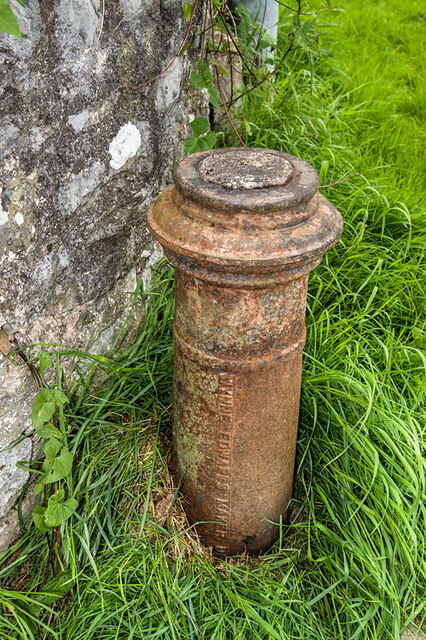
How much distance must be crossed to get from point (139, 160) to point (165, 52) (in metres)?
0.45

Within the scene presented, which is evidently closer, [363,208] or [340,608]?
[340,608]

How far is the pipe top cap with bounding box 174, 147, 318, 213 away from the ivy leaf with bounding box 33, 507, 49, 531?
3.73 feet

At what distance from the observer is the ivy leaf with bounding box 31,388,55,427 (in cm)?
199

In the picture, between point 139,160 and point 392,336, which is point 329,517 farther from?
point 139,160

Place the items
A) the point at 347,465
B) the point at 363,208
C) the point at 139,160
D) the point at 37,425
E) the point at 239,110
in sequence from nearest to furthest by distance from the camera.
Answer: the point at 37,425 → the point at 347,465 → the point at 139,160 → the point at 363,208 → the point at 239,110

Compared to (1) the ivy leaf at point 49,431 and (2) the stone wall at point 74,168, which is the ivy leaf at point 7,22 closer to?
(2) the stone wall at point 74,168

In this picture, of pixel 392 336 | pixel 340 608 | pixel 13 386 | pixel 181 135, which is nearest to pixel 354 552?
pixel 340 608

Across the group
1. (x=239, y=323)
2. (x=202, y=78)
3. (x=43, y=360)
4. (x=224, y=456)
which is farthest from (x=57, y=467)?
(x=202, y=78)

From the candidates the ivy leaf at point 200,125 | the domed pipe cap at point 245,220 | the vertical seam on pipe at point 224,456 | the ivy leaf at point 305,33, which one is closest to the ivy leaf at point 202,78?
the ivy leaf at point 200,125

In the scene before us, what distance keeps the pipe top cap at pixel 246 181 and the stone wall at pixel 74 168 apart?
0.43m

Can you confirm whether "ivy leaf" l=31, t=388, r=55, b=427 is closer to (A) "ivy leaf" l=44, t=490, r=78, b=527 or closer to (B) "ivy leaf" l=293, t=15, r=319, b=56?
(A) "ivy leaf" l=44, t=490, r=78, b=527

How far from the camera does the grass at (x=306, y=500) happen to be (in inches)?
79.3

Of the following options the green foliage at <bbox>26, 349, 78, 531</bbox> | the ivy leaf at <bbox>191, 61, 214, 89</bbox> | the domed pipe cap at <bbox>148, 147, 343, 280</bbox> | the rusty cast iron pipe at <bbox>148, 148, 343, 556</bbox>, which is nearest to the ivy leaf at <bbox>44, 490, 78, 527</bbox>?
the green foliage at <bbox>26, 349, 78, 531</bbox>

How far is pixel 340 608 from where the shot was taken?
2.06m
